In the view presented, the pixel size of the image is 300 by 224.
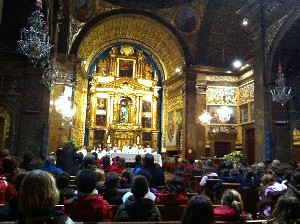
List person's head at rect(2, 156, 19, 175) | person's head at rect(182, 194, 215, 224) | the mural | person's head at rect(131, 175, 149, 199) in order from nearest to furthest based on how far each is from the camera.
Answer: person's head at rect(182, 194, 215, 224) → person's head at rect(131, 175, 149, 199) → person's head at rect(2, 156, 19, 175) → the mural

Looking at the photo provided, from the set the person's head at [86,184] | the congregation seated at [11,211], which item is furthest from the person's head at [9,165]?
the congregation seated at [11,211]

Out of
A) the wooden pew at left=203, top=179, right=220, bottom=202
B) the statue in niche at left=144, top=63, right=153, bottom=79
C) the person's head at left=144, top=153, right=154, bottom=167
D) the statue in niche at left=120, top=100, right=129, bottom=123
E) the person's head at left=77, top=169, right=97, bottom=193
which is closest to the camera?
the person's head at left=77, top=169, right=97, bottom=193

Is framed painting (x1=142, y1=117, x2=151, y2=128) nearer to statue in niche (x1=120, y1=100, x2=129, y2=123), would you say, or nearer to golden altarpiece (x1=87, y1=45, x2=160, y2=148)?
golden altarpiece (x1=87, y1=45, x2=160, y2=148)

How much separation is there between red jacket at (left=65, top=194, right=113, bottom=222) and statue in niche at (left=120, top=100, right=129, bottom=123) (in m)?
18.0

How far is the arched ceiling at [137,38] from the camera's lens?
18219 millimetres

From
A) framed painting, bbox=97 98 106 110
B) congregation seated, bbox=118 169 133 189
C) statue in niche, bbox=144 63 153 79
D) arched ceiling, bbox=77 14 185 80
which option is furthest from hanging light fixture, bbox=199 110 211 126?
congregation seated, bbox=118 169 133 189

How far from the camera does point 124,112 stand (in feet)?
69.5

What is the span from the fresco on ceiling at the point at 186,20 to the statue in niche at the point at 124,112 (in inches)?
259

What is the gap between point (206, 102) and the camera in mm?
17734

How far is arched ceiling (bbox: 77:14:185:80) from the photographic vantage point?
1822 centimetres

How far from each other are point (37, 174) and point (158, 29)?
17.8 meters

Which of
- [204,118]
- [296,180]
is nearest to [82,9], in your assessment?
[204,118]

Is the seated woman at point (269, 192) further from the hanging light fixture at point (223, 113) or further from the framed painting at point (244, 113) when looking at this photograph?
the hanging light fixture at point (223, 113)

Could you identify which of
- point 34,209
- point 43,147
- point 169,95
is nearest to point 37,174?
point 34,209
